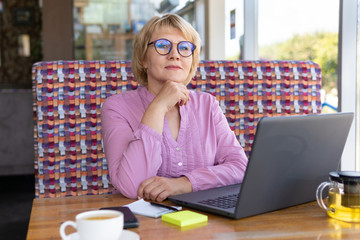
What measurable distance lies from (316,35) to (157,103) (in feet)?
5.00

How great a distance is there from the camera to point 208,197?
112 centimetres

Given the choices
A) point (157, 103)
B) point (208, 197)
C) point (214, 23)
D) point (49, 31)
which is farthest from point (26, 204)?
point (208, 197)

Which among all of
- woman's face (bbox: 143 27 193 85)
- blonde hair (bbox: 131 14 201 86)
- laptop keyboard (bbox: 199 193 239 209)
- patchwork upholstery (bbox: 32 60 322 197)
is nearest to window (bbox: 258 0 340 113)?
patchwork upholstery (bbox: 32 60 322 197)

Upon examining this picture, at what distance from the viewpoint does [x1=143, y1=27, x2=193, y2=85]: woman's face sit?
5.02ft

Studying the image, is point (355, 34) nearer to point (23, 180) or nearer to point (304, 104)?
point (304, 104)

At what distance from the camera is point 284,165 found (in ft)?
3.17

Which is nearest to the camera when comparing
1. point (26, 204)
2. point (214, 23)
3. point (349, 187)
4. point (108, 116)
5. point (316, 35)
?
point (349, 187)

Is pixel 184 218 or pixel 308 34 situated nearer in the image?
pixel 184 218

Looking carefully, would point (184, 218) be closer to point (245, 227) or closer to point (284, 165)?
point (245, 227)

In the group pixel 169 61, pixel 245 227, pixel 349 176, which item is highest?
pixel 169 61

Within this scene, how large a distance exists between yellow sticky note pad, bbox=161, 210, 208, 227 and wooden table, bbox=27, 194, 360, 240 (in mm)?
16

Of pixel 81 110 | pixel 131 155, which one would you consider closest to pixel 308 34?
pixel 81 110

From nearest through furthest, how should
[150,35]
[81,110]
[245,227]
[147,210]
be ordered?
[245,227] → [147,210] → [150,35] → [81,110]

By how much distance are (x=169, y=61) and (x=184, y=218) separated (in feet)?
2.44
